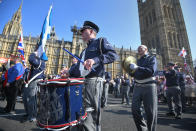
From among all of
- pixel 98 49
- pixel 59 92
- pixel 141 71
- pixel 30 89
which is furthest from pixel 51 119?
pixel 30 89

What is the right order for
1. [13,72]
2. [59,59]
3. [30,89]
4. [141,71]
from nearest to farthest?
1. [141,71]
2. [30,89]
3. [13,72]
4. [59,59]

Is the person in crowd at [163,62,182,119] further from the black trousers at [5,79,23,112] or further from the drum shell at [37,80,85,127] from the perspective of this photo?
the black trousers at [5,79,23,112]

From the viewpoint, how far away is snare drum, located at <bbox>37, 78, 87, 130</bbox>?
4.61 feet

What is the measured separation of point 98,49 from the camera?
185cm

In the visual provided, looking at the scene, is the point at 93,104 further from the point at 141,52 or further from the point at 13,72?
the point at 13,72

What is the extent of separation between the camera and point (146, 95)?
7.70ft

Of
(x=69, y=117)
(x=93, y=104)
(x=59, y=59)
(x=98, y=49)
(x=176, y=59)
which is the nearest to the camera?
(x=69, y=117)

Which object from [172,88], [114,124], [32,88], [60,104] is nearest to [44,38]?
[32,88]

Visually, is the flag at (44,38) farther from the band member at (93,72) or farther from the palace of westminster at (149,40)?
the palace of westminster at (149,40)

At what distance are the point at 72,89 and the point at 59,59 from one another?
44145mm

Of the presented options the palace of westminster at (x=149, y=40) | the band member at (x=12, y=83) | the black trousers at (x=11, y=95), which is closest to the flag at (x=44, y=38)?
the band member at (x=12, y=83)

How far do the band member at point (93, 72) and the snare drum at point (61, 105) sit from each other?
0.17 meters

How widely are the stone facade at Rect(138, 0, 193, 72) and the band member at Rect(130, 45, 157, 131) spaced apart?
169 feet

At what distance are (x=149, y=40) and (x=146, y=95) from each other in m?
58.4
